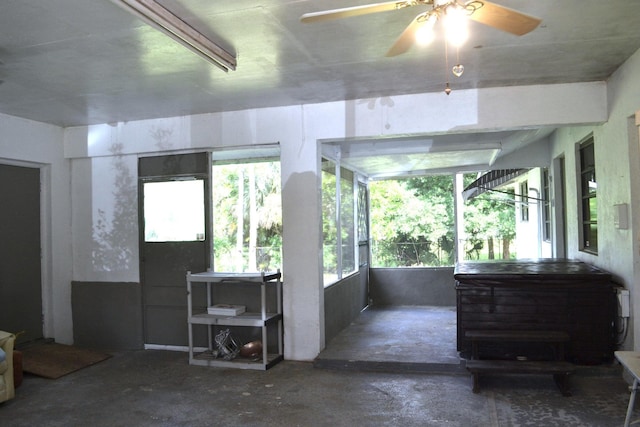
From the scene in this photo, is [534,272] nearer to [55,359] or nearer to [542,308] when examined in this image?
[542,308]

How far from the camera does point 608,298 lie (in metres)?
4.47

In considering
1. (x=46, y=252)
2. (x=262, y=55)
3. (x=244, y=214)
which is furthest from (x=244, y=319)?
(x=46, y=252)

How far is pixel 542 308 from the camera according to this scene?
458cm

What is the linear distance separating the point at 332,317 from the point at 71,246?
3.43m

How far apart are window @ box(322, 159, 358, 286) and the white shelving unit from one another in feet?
2.47

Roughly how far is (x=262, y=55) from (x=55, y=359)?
4060mm

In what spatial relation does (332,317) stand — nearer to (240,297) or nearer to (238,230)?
(240,297)

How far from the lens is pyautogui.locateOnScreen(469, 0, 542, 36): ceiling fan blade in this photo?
7.58ft

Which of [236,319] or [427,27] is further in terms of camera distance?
[236,319]

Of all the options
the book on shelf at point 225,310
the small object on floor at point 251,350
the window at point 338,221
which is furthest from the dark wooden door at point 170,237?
the window at point 338,221

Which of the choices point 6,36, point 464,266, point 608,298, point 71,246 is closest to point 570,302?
point 608,298

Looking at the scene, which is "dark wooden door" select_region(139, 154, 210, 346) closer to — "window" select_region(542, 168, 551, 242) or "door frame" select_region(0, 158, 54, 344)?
"door frame" select_region(0, 158, 54, 344)

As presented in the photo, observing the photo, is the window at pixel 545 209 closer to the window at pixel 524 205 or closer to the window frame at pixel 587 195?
the window frame at pixel 587 195

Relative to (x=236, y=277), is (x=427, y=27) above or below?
above
